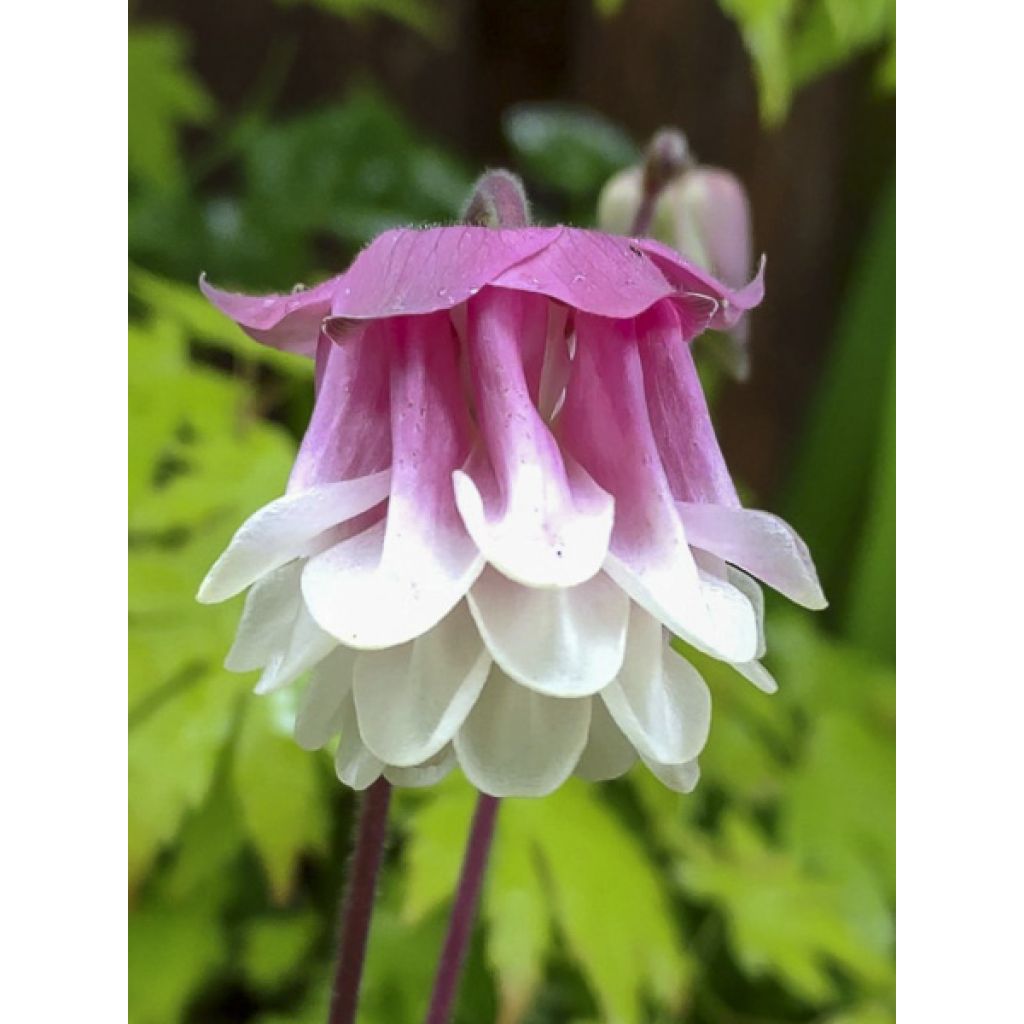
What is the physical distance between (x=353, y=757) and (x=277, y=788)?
0.26 meters

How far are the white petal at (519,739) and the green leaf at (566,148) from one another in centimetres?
61

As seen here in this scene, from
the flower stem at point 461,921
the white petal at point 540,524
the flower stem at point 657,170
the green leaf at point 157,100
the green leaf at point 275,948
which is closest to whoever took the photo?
the white petal at point 540,524

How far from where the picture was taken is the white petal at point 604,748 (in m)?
0.29

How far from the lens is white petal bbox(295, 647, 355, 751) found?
28 centimetres

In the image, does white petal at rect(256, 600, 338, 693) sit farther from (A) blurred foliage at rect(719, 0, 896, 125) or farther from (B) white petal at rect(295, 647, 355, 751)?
(A) blurred foliage at rect(719, 0, 896, 125)

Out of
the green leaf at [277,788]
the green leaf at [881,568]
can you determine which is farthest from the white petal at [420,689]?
the green leaf at [881,568]

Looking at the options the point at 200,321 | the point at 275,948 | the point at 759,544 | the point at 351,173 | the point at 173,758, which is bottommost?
the point at 275,948

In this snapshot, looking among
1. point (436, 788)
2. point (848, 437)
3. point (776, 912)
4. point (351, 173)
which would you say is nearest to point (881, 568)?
point (848, 437)

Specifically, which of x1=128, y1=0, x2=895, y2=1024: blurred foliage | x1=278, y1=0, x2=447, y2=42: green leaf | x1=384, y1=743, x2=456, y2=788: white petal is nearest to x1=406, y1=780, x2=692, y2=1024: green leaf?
x1=128, y1=0, x2=895, y2=1024: blurred foliage

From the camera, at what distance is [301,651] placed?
0.85 feet

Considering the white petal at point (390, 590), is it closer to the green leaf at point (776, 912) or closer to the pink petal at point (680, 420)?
the pink petal at point (680, 420)

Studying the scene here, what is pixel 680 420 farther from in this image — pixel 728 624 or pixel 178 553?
pixel 178 553

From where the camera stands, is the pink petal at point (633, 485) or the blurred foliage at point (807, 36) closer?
the pink petal at point (633, 485)
